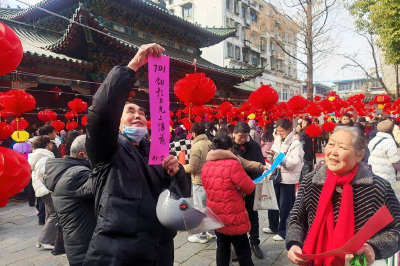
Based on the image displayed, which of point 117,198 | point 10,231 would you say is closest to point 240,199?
point 117,198

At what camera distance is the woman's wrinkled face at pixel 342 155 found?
5.84 ft

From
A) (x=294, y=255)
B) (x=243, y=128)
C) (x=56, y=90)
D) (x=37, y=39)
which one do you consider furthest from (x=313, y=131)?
(x=37, y=39)

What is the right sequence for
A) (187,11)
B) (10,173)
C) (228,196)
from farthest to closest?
(187,11) < (228,196) < (10,173)

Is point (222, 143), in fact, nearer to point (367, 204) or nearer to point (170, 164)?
point (170, 164)

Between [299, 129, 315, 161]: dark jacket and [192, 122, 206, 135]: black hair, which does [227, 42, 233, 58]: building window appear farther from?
[192, 122, 206, 135]: black hair

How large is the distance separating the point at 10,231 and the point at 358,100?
40.4 feet

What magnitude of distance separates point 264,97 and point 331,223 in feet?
16.4

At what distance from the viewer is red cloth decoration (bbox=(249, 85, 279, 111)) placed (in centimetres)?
650

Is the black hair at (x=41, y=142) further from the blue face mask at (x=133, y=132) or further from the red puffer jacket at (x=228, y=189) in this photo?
the blue face mask at (x=133, y=132)

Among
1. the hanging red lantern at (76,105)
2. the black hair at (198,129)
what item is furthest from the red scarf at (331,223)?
the hanging red lantern at (76,105)

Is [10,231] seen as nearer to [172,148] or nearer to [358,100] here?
[172,148]

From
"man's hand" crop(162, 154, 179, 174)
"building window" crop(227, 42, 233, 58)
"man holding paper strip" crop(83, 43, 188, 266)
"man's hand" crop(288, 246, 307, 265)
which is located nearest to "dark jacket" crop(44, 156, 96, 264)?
"man holding paper strip" crop(83, 43, 188, 266)

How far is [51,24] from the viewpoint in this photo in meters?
11.2

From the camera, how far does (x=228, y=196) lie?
9.91ft
